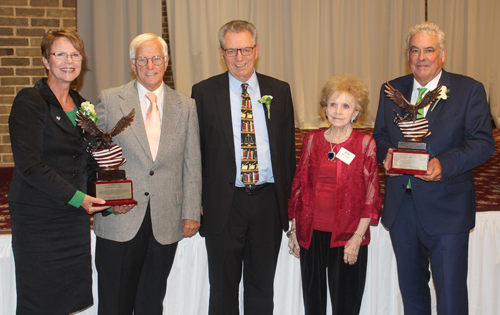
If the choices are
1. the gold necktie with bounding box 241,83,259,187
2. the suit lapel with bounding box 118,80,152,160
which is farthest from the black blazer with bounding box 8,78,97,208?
the gold necktie with bounding box 241,83,259,187

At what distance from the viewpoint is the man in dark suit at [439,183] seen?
85.0 inches

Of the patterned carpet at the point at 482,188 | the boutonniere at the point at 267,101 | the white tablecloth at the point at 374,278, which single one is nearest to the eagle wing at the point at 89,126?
the boutonniere at the point at 267,101

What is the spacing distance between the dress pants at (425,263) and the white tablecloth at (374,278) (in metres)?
0.53

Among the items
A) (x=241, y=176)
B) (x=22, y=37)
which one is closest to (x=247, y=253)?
(x=241, y=176)

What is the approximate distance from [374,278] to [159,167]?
178cm

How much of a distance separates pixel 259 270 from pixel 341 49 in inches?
275

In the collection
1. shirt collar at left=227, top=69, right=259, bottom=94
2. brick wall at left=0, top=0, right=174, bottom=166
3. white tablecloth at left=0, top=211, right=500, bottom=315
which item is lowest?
white tablecloth at left=0, top=211, right=500, bottom=315

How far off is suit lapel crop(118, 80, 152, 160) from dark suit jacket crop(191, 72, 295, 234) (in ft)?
1.21

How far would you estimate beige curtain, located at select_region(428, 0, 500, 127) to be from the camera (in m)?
8.68

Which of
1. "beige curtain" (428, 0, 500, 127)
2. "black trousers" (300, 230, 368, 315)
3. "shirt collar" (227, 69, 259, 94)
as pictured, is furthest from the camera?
"beige curtain" (428, 0, 500, 127)

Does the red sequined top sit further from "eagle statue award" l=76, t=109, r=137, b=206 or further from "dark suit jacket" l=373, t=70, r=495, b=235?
"eagle statue award" l=76, t=109, r=137, b=206

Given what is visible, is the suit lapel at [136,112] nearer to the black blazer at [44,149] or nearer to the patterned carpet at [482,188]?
the black blazer at [44,149]

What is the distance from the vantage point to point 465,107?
2162mm

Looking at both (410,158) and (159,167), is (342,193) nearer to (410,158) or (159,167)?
(410,158)
